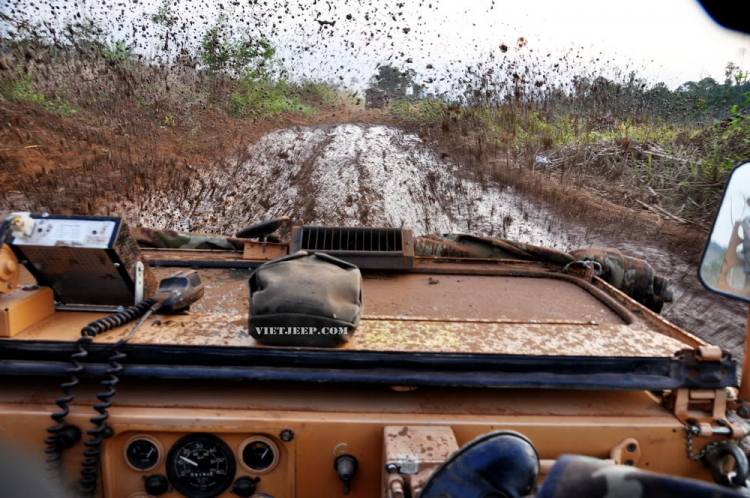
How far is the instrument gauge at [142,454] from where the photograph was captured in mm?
1613

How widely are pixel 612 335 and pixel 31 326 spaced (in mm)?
2013

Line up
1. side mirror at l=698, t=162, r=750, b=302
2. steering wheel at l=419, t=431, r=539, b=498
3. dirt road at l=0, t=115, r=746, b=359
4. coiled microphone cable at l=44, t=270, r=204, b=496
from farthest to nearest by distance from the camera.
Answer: dirt road at l=0, t=115, r=746, b=359, coiled microphone cable at l=44, t=270, r=204, b=496, side mirror at l=698, t=162, r=750, b=302, steering wheel at l=419, t=431, r=539, b=498

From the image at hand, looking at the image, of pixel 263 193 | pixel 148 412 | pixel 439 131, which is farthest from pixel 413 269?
pixel 439 131

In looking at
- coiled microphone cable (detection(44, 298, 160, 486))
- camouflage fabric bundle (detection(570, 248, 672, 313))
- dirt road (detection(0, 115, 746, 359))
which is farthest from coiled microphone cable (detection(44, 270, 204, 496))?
dirt road (detection(0, 115, 746, 359))

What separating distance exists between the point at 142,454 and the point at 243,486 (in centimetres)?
32

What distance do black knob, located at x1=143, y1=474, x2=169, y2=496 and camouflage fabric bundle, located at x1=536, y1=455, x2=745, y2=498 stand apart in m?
1.27

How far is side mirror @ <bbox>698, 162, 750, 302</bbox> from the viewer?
4.71 feet

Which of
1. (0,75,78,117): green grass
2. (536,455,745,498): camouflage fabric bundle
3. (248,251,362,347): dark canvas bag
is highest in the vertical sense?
(0,75,78,117): green grass

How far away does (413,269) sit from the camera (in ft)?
9.63

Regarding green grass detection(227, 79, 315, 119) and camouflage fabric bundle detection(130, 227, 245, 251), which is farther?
green grass detection(227, 79, 315, 119)

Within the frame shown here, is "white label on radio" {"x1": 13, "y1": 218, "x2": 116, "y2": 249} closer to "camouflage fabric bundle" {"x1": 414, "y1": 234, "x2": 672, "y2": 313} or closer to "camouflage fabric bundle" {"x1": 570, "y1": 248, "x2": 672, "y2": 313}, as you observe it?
"camouflage fabric bundle" {"x1": 414, "y1": 234, "x2": 672, "y2": 313}

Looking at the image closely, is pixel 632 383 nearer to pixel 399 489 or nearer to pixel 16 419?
pixel 399 489

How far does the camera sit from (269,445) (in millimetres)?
1614

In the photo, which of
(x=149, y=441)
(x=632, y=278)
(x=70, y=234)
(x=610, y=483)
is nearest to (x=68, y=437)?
(x=149, y=441)
